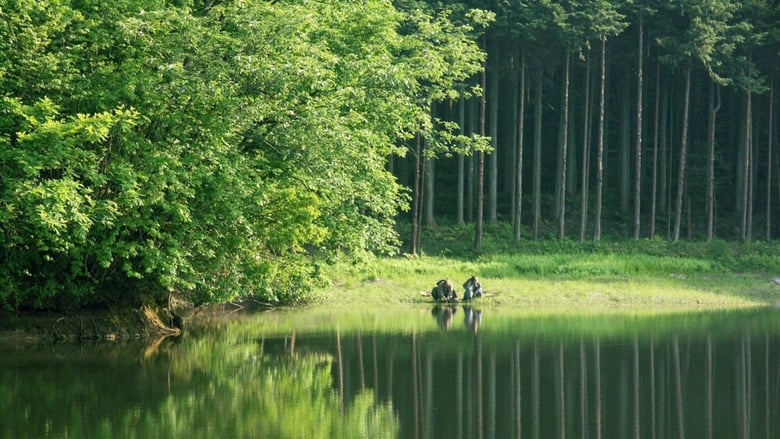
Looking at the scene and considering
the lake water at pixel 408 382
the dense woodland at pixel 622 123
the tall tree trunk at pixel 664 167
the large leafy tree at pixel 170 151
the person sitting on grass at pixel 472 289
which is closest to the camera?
the lake water at pixel 408 382

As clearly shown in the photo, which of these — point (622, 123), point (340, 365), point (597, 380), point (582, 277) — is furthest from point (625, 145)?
point (597, 380)

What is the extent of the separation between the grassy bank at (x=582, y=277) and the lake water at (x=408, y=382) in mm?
4723

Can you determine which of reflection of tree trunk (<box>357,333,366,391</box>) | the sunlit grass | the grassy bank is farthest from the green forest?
the sunlit grass

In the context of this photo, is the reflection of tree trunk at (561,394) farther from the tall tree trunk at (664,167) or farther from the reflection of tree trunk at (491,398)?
the tall tree trunk at (664,167)

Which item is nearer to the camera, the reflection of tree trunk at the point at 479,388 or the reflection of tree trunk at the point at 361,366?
the reflection of tree trunk at the point at 479,388

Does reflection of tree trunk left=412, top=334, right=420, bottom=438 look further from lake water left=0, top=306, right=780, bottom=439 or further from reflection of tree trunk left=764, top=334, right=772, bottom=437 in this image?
reflection of tree trunk left=764, top=334, right=772, bottom=437

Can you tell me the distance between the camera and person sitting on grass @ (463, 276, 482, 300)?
105 ft

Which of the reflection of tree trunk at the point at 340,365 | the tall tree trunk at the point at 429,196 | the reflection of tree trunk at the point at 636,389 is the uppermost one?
the tall tree trunk at the point at 429,196

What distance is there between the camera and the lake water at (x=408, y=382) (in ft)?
43.7

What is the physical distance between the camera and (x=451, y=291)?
3188cm

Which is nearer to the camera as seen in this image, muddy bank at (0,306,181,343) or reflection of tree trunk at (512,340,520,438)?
reflection of tree trunk at (512,340,520,438)

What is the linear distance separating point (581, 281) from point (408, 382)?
19.3m

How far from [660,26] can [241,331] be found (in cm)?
2868

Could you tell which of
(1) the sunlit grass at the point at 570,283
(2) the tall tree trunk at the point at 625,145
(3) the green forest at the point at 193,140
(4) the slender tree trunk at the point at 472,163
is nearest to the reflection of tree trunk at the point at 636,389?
(3) the green forest at the point at 193,140
